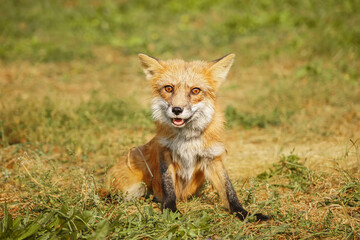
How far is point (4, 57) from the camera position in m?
9.45

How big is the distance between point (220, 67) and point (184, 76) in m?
0.48

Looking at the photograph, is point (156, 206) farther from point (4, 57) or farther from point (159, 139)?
point (4, 57)

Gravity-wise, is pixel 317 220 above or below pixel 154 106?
below

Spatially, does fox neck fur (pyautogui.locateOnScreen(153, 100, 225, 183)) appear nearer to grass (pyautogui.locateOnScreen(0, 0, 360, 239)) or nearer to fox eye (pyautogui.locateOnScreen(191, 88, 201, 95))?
fox eye (pyautogui.locateOnScreen(191, 88, 201, 95))

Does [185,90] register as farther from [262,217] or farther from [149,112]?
[149,112]

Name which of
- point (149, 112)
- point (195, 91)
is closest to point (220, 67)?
point (195, 91)

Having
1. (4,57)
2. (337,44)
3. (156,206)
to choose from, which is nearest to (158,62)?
(156,206)

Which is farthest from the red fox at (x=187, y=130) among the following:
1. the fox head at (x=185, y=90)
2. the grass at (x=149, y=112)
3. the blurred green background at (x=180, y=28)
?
the blurred green background at (x=180, y=28)

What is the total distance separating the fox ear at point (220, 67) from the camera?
3.71 meters

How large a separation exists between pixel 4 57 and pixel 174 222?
8.67m

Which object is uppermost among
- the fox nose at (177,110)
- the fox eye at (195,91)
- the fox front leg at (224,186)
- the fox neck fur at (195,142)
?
the fox eye at (195,91)

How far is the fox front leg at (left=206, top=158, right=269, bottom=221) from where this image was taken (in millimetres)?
3412

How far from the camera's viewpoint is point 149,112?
5.83 m

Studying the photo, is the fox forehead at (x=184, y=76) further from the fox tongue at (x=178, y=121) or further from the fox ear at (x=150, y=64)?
the fox tongue at (x=178, y=121)
